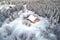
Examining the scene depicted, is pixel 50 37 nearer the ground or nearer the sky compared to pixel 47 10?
nearer the ground

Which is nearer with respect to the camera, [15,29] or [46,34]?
[46,34]

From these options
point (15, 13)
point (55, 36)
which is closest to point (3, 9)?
point (15, 13)

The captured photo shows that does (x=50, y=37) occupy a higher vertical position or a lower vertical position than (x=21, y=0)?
lower

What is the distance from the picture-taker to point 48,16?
5.91 feet

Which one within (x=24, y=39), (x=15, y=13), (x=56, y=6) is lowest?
(x=24, y=39)

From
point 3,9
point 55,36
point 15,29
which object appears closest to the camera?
point 55,36

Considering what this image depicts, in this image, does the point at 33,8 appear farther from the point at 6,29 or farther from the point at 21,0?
the point at 6,29

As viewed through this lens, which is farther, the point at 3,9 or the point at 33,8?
the point at 3,9

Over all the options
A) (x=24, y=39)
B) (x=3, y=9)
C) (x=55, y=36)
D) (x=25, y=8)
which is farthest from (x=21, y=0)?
(x=55, y=36)

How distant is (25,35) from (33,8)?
36 cm

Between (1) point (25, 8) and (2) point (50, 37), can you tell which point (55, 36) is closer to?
(2) point (50, 37)

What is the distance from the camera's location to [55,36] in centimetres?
172

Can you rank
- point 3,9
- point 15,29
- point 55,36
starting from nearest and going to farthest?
1. point 55,36
2. point 15,29
3. point 3,9

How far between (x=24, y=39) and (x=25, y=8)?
1.35 feet
